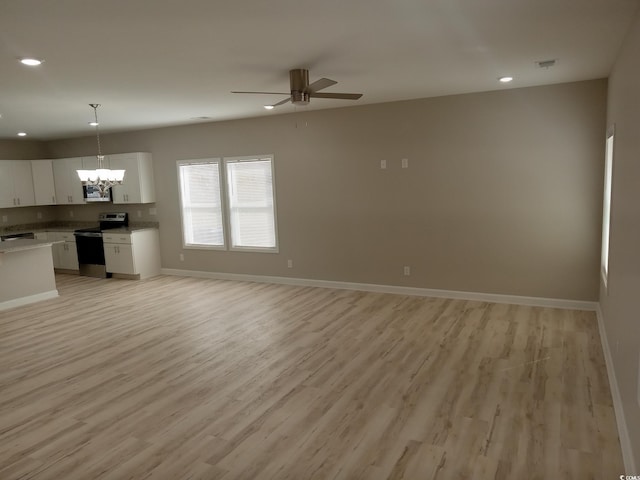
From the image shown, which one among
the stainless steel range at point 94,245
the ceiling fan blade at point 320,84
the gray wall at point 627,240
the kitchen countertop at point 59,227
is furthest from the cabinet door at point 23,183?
the gray wall at point 627,240

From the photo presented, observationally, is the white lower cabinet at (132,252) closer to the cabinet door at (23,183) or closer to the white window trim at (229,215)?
the white window trim at (229,215)

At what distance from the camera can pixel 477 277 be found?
5.61 m

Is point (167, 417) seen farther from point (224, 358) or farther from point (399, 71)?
point (399, 71)

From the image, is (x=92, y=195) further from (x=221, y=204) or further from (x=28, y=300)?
(x=221, y=204)

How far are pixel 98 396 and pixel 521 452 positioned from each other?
2997 millimetres

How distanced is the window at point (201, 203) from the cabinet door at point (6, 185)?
3294 millimetres

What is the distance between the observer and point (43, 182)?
8.59 metres

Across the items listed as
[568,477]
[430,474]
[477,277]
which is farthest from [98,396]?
[477,277]

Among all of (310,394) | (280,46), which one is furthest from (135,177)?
(310,394)

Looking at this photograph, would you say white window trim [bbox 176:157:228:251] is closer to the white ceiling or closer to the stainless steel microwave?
the stainless steel microwave

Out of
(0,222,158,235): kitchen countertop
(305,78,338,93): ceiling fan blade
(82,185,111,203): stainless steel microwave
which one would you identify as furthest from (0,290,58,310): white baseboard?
(305,78,338,93): ceiling fan blade

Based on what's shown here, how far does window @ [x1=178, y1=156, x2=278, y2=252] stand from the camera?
7.01 metres

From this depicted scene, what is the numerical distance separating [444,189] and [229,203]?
11.4 ft

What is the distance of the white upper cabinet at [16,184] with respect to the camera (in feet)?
26.4
